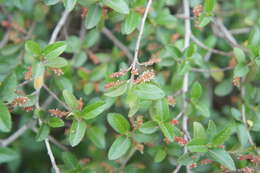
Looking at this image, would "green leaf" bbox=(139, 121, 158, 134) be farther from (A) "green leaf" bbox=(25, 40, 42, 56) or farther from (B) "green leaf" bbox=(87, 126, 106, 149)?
(A) "green leaf" bbox=(25, 40, 42, 56)

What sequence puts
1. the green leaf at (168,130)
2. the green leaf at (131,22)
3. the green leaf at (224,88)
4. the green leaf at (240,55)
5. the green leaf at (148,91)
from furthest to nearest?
the green leaf at (224,88) → the green leaf at (240,55) → the green leaf at (131,22) → the green leaf at (168,130) → the green leaf at (148,91)

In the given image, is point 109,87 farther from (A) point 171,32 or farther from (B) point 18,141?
(B) point 18,141

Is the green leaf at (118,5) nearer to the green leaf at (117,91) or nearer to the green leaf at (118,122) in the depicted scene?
the green leaf at (117,91)

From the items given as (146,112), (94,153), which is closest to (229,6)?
(146,112)

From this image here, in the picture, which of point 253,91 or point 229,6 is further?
point 229,6

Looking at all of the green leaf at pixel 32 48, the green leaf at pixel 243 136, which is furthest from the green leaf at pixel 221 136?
the green leaf at pixel 32 48

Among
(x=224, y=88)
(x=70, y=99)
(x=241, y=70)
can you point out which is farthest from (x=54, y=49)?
(x=224, y=88)
